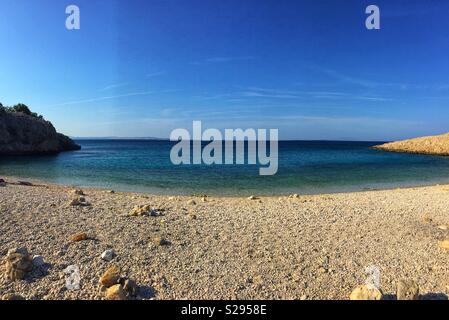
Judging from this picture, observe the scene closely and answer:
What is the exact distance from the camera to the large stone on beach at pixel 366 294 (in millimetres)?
5852

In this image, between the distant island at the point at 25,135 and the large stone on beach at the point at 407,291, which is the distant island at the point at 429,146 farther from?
the distant island at the point at 25,135

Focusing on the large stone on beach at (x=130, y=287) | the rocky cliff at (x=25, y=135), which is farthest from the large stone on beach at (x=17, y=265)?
the rocky cliff at (x=25, y=135)

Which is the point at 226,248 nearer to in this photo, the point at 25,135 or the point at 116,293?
the point at 116,293

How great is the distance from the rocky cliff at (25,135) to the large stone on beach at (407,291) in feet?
236

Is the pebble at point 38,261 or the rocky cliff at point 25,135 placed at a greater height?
the rocky cliff at point 25,135

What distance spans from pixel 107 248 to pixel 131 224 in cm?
187

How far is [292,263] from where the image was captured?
771 cm

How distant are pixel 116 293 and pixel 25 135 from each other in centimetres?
7679

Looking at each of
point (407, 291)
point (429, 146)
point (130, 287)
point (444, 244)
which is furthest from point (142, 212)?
point (429, 146)

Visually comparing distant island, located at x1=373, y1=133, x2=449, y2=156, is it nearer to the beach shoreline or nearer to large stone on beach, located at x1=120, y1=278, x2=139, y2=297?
the beach shoreline

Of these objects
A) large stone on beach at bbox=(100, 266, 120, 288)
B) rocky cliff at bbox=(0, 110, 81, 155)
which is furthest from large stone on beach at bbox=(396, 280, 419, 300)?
rocky cliff at bbox=(0, 110, 81, 155)

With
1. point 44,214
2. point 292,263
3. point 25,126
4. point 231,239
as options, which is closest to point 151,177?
point 44,214

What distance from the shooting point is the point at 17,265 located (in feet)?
21.8

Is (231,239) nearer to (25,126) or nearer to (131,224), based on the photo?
(131,224)
